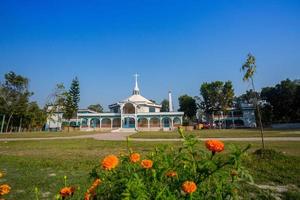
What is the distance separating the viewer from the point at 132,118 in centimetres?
5412

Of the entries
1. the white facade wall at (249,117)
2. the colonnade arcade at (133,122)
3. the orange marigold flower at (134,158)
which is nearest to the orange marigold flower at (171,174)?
the orange marigold flower at (134,158)

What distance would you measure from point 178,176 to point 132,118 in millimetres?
52389

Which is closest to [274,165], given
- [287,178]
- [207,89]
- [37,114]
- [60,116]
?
[287,178]

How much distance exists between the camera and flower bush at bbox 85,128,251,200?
1726 millimetres

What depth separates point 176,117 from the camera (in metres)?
54.5

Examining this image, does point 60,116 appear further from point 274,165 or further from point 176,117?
point 274,165

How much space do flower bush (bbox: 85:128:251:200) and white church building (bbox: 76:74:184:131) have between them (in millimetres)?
49844

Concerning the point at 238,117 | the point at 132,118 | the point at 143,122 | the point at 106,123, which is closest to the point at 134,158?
the point at 132,118

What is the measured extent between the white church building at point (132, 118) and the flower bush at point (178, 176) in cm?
4984

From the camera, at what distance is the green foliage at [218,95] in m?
Result: 57.0

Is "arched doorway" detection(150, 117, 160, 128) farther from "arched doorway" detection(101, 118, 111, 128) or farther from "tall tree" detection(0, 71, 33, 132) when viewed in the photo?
"tall tree" detection(0, 71, 33, 132)

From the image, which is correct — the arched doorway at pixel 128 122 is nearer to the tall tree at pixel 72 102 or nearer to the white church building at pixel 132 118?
the white church building at pixel 132 118

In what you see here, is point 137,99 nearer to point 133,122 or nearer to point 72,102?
point 133,122

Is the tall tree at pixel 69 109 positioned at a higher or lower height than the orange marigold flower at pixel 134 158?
higher
